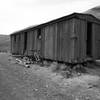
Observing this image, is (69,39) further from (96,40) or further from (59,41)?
(96,40)

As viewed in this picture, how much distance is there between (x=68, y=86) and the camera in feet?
17.0

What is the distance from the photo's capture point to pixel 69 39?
795cm

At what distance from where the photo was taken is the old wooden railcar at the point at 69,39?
777 cm

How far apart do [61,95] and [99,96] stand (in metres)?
1.39

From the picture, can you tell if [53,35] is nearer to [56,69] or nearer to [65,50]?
[65,50]

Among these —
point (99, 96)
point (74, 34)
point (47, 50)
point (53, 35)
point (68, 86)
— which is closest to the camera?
point (99, 96)

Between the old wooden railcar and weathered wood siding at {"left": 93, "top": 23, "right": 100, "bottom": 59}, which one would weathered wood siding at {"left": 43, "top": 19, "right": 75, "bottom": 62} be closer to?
the old wooden railcar

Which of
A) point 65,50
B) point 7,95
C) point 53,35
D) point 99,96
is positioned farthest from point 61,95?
point 53,35

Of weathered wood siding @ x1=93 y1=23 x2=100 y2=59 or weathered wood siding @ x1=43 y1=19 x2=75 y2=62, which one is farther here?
weathered wood siding @ x1=93 y1=23 x2=100 y2=59

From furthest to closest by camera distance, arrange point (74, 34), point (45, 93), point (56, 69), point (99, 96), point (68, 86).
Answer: point (56, 69), point (74, 34), point (68, 86), point (45, 93), point (99, 96)

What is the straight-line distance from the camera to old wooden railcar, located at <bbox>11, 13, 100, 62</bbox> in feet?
25.5

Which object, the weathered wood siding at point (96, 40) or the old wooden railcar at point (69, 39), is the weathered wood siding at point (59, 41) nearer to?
the old wooden railcar at point (69, 39)

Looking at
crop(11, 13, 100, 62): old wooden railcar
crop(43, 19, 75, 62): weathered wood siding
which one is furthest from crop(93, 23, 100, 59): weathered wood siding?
crop(43, 19, 75, 62): weathered wood siding

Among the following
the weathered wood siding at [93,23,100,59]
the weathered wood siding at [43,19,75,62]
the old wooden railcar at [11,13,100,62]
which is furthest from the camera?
the weathered wood siding at [93,23,100,59]
